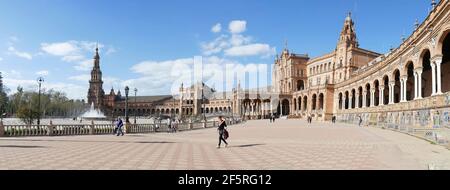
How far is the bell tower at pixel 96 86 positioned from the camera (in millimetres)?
158425

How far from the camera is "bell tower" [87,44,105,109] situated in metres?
158

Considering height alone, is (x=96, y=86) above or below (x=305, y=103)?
above

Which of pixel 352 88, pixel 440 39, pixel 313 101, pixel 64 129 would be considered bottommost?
pixel 64 129

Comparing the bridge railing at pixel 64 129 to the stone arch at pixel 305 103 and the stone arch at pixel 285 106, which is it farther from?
the stone arch at pixel 285 106

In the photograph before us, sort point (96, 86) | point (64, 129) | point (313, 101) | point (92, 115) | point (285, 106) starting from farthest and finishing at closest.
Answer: point (96, 86) < point (92, 115) < point (285, 106) < point (313, 101) < point (64, 129)

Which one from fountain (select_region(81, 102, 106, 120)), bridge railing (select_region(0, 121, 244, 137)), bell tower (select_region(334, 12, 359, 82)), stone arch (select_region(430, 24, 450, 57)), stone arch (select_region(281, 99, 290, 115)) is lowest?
fountain (select_region(81, 102, 106, 120))

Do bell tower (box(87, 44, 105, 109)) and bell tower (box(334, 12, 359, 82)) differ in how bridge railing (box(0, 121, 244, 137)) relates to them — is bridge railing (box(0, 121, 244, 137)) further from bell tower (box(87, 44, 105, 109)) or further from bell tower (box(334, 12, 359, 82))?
bell tower (box(87, 44, 105, 109))

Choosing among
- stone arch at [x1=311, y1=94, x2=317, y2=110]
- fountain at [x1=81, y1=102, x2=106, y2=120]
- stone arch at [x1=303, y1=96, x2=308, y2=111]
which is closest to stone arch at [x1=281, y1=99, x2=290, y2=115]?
stone arch at [x1=303, y1=96, x2=308, y2=111]

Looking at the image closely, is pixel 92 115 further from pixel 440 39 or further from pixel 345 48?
pixel 440 39

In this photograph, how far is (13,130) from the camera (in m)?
23.4

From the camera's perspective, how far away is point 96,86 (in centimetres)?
15912

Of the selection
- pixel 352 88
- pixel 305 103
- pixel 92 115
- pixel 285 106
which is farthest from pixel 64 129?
pixel 92 115
